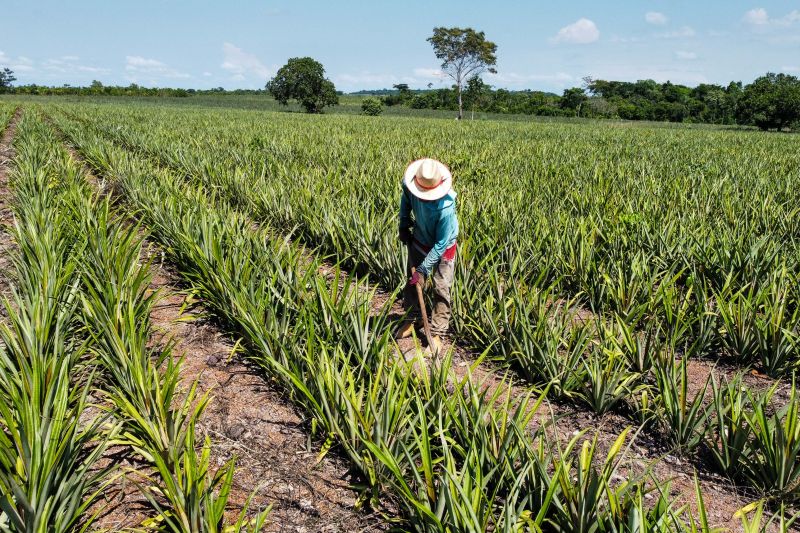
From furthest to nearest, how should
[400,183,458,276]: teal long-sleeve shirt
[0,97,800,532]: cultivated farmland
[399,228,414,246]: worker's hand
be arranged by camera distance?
[399,228,414,246]: worker's hand, [400,183,458,276]: teal long-sleeve shirt, [0,97,800,532]: cultivated farmland

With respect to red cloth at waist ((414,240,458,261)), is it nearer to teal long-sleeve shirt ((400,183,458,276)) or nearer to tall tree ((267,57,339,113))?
teal long-sleeve shirt ((400,183,458,276))

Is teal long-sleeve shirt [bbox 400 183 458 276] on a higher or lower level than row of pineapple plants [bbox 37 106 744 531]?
higher

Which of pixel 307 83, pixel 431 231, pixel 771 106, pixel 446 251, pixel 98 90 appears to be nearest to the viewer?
pixel 431 231

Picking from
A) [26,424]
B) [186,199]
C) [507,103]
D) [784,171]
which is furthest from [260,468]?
[507,103]

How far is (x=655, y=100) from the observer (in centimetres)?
9356

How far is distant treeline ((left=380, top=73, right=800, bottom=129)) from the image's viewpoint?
39875 millimetres

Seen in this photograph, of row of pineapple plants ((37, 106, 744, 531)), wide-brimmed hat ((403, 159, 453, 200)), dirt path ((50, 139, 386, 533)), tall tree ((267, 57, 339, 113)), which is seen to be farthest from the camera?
tall tree ((267, 57, 339, 113))

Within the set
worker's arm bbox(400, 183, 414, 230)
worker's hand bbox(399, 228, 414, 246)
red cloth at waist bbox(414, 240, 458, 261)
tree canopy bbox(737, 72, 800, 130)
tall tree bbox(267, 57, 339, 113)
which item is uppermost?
tall tree bbox(267, 57, 339, 113)

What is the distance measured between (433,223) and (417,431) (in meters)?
1.35

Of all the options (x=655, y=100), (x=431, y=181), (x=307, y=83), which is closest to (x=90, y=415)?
(x=431, y=181)

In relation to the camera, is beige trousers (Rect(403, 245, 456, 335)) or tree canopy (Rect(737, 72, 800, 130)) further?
tree canopy (Rect(737, 72, 800, 130))

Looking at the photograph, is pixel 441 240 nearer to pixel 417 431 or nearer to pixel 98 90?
pixel 417 431

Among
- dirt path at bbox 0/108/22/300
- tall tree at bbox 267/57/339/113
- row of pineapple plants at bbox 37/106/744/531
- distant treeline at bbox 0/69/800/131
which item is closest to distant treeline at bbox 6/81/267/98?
distant treeline at bbox 0/69/800/131

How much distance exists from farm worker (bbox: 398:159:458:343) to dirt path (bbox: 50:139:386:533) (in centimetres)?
95
